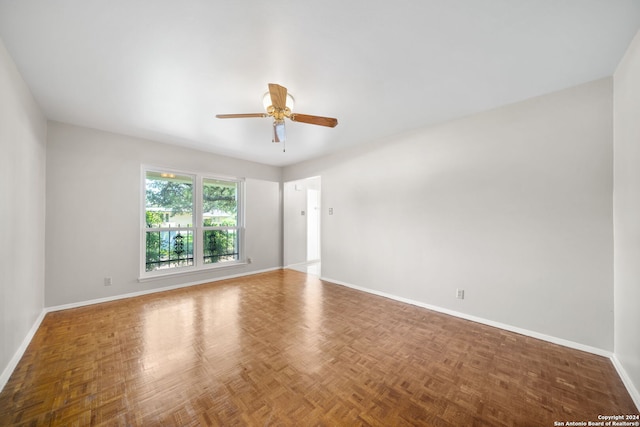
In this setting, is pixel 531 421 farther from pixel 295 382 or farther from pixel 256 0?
pixel 256 0

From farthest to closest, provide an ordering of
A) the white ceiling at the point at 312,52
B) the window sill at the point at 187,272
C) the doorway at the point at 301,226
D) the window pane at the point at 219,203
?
the doorway at the point at 301,226 → the window pane at the point at 219,203 → the window sill at the point at 187,272 → the white ceiling at the point at 312,52

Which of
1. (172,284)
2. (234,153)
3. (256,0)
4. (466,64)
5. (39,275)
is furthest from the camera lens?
(234,153)

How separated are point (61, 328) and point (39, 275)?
0.81 metres

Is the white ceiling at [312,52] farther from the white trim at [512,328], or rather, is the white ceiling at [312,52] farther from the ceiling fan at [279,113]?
the white trim at [512,328]

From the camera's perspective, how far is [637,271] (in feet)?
5.61

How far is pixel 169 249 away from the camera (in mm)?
4281

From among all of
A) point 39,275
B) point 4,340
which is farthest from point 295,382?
point 39,275

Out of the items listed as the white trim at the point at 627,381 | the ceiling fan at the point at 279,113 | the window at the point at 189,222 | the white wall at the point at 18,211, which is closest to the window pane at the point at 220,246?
the window at the point at 189,222

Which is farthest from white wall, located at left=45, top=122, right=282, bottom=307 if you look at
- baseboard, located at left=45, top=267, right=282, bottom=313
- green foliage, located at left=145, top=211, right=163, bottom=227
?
green foliage, located at left=145, top=211, right=163, bottom=227

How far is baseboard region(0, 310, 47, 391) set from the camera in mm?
1758

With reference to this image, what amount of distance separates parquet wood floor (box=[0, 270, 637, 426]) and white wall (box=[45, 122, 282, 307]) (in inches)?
22.0

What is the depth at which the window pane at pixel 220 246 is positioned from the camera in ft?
15.5

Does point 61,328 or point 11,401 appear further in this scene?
point 61,328

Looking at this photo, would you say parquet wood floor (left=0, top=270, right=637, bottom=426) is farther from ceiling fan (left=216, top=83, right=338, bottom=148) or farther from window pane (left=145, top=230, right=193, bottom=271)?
ceiling fan (left=216, top=83, right=338, bottom=148)
